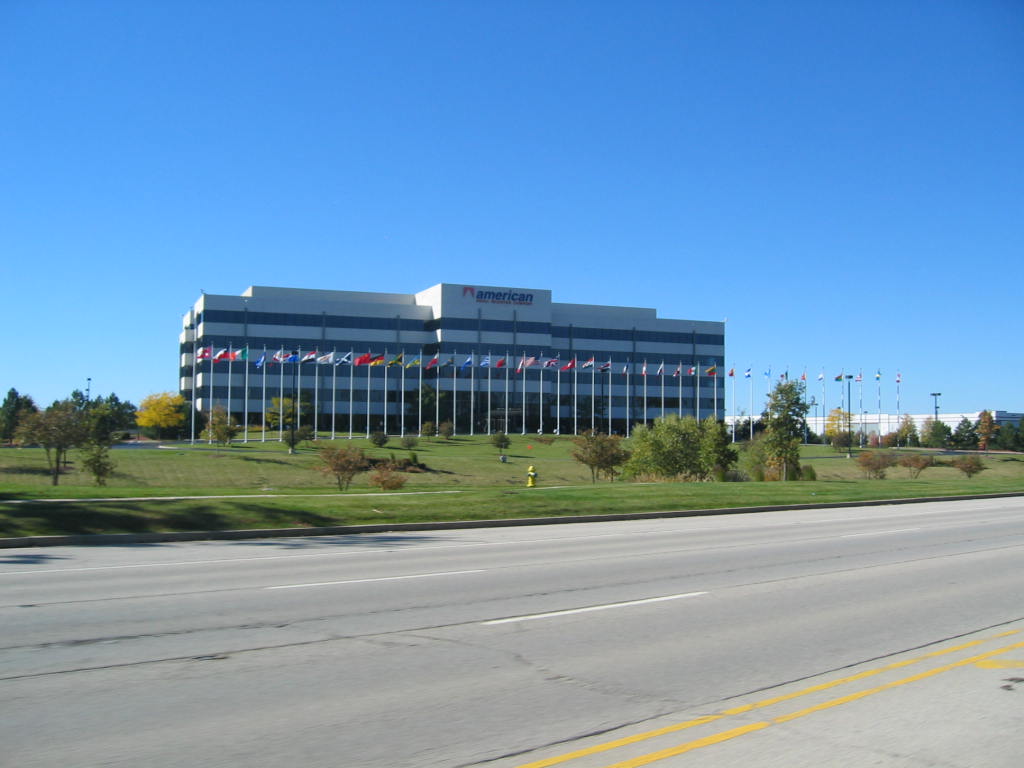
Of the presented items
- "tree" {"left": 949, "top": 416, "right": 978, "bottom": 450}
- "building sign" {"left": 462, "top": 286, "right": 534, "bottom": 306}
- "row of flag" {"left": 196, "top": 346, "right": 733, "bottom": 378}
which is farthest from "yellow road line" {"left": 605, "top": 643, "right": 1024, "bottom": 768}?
"tree" {"left": 949, "top": 416, "right": 978, "bottom": 450}

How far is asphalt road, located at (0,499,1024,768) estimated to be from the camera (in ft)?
18.1

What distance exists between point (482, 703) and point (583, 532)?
13835mm

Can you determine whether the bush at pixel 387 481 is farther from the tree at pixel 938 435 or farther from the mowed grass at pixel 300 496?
the tree at pixel 938 435

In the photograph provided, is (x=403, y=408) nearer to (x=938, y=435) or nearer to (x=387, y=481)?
(x=387, y=481)

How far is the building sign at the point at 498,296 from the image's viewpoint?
10247 cm

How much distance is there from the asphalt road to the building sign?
88777mm

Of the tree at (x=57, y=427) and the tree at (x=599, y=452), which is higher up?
the tree at (x=57, y=427)

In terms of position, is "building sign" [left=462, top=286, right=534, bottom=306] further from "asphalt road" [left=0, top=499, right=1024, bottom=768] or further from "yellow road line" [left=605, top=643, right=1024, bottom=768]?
"yellow road line" [left=605, top=643, right=1024, bottom=768]

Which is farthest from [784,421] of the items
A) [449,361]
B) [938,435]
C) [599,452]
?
[938,435]

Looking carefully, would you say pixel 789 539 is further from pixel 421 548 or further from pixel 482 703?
pixel 482 703

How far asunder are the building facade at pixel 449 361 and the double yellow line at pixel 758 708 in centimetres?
8160

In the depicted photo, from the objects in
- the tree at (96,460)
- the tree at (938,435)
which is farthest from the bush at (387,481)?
the tree at (938,435)

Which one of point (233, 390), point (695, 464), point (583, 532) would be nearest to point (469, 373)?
point (233, 390)

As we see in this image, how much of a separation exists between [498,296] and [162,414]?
39.0m
